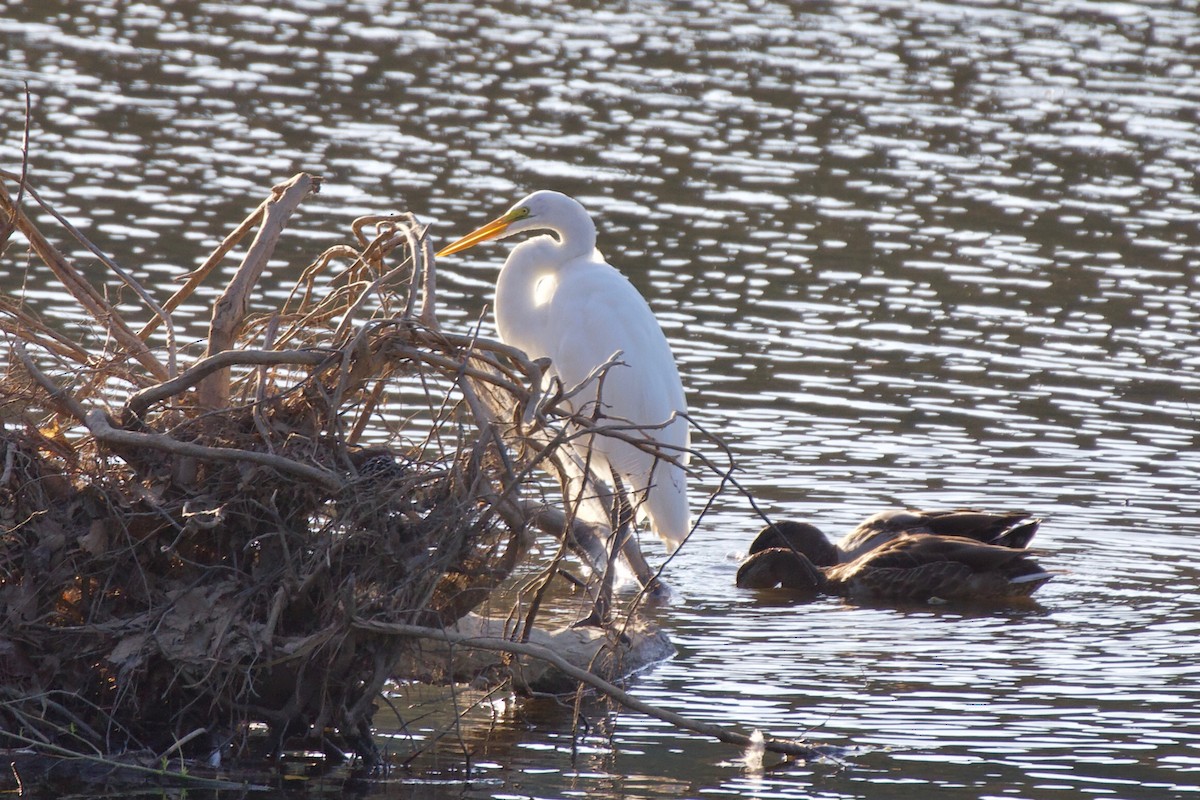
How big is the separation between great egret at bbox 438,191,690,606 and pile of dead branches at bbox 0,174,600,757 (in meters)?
2.54

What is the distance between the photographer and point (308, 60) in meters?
22.4

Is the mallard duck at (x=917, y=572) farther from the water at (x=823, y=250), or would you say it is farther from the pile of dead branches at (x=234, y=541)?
the pile of dead branches at (x=234, y=541)

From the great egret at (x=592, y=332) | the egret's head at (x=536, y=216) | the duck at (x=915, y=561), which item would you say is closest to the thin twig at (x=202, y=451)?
the great egret at (x=592, y=332)

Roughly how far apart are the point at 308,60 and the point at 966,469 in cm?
1351

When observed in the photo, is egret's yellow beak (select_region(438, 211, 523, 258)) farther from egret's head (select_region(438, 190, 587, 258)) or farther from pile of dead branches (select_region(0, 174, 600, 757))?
pile of dead branches (select_region(0, 174, 600, 757))

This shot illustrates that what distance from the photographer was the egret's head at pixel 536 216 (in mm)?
9273

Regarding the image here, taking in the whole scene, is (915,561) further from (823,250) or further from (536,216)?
(823,250)

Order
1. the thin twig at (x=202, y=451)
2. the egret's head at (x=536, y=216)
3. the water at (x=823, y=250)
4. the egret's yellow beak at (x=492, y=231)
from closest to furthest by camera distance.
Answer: the thin twig at (x=202, y=451), the water at (x=823, y=250), the egret's head at (x=536, y=216), the egret's yellow beak at (x=492, y=231)

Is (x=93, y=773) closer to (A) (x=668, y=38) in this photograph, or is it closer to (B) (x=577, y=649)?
(B) (x=577, y=649)

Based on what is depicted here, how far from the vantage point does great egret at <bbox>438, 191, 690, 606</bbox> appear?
→ 9.02 m

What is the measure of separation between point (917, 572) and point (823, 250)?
23.4 feet

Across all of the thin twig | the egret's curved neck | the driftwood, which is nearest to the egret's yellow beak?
the egret's curved neck

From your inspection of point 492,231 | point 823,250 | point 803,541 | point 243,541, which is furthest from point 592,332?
point 823,250

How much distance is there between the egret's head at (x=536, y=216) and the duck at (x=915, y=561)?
1.84m
